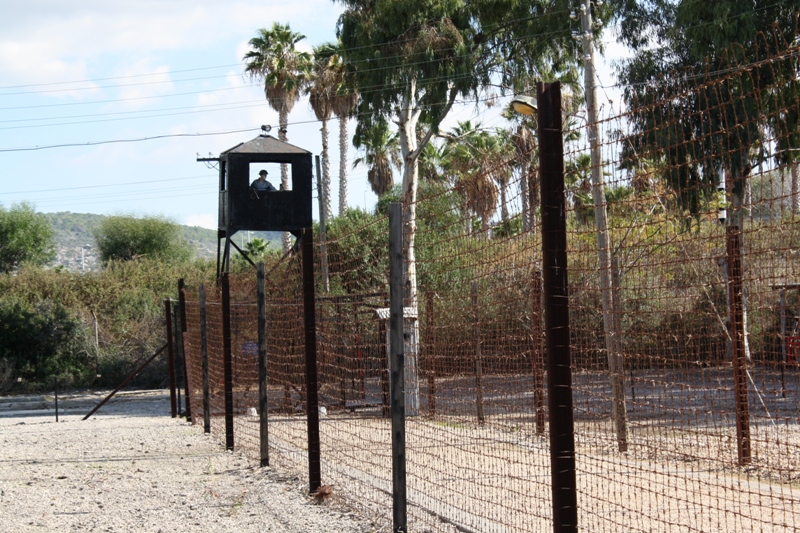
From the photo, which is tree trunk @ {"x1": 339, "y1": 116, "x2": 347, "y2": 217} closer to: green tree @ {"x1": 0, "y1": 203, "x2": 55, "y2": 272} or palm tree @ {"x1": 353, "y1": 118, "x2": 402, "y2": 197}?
palm tree @ {"x1": 353, "y1": 118, "x2": 402, "y2": 197}

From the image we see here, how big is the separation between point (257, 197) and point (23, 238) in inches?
1573

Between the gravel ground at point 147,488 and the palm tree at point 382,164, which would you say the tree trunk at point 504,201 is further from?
the palm tree at point 382,164

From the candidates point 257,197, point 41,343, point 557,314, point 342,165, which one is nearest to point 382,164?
point 342,165

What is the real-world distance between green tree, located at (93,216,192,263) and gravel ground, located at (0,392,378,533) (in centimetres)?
4135

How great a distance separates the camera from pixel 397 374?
20.2 feet

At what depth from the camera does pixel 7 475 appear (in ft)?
32.1

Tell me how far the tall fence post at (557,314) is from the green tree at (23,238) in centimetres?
4992

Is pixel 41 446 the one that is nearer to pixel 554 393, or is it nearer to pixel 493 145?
pixel 554 393

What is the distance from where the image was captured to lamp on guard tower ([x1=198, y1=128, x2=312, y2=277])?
703 inches

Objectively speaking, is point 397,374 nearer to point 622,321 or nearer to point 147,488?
point 622,321

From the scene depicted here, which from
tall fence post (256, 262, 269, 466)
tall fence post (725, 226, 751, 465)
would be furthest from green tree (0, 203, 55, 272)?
tall fence post (725, 226, 751, 465)

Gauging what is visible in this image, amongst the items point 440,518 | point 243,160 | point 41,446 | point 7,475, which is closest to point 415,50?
point 243,160

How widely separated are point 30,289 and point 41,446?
2137 centimetres

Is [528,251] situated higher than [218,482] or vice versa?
[528,251]
